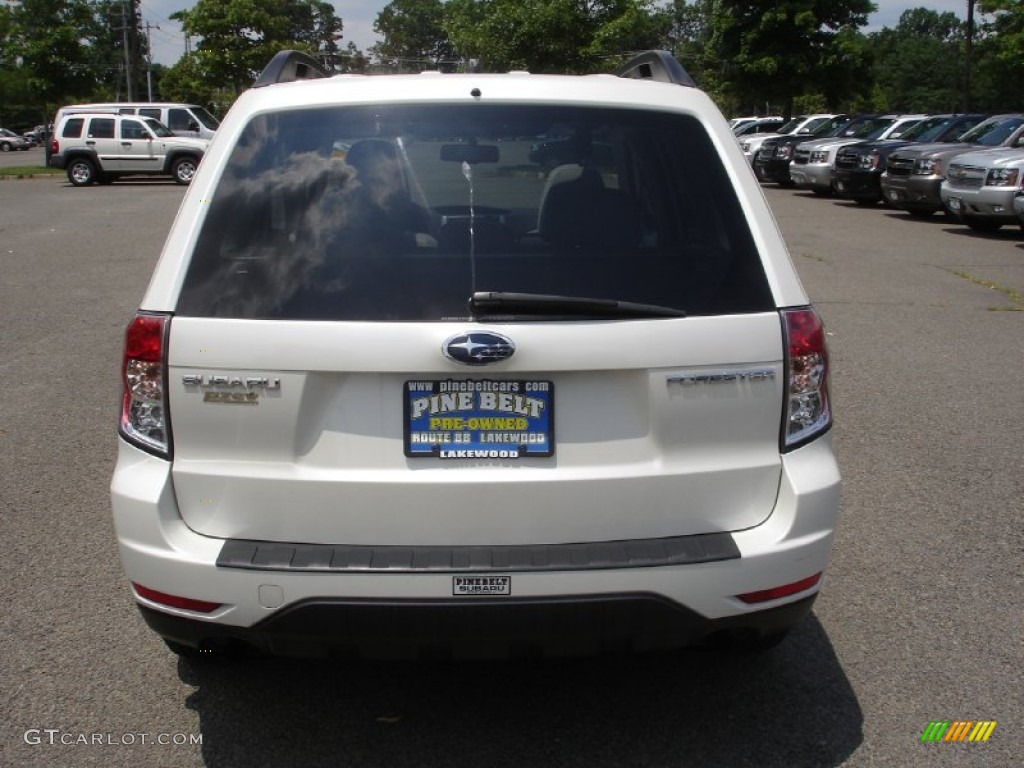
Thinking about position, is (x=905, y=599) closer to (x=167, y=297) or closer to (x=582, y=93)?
(x=582, y=93)

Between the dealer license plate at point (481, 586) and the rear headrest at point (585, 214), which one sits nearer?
the dealer license plate at point (481, 586)

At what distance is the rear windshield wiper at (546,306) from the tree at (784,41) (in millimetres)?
37138

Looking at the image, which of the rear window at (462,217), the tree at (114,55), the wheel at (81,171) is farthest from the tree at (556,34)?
the tree at (114,55)

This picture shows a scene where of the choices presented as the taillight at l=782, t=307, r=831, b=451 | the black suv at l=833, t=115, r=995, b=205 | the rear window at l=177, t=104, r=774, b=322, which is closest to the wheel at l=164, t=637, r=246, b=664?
the rear window at l=177, t=104, r=774, b=322

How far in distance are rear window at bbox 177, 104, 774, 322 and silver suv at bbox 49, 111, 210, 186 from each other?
93.7 ft

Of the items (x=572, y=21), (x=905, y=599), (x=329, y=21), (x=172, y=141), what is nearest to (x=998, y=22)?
(x=572, y=21)

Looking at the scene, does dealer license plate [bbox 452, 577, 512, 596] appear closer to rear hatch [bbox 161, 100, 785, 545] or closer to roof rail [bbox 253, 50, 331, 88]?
rear hatch [bbox 161, 100, 785, 545]

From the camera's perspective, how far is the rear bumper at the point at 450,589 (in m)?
2.85

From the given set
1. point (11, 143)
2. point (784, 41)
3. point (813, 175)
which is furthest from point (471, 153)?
point (11, 143)

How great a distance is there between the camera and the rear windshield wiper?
2879mm

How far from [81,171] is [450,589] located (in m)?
30.8

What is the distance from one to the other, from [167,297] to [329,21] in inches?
3648

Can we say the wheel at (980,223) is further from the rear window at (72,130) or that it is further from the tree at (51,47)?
the tree at (51,47)

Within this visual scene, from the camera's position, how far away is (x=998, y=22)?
32594 mm
